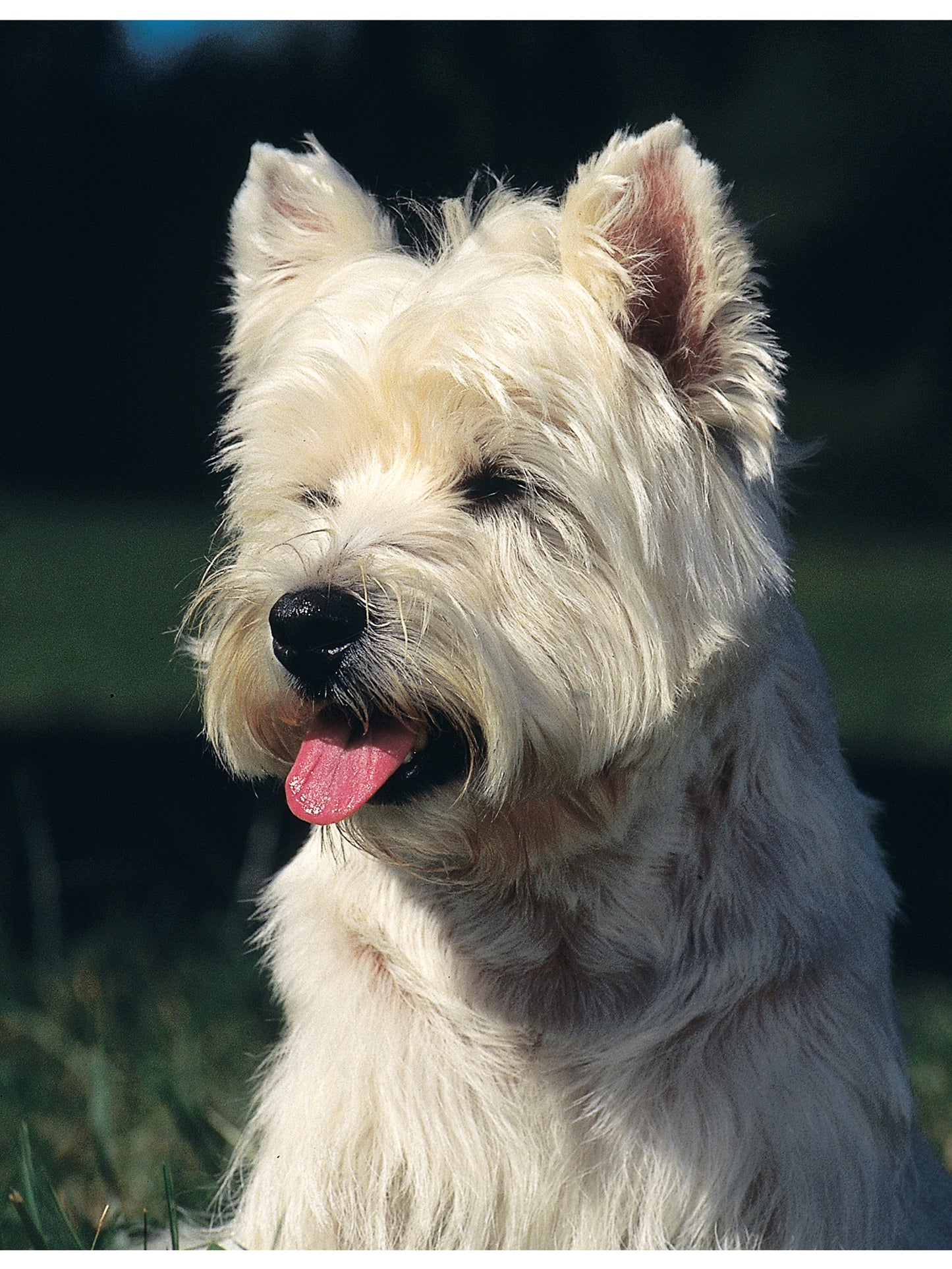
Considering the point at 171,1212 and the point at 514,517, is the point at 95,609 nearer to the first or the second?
the point at 171,1212

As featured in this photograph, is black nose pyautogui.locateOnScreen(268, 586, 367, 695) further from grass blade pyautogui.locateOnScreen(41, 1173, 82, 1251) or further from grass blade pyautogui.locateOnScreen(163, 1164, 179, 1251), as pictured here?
grass blade pyautogui.locateOnScreen(41, 1173, 82, 1251)

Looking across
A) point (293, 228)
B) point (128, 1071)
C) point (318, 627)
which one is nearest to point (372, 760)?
point (318, 627)

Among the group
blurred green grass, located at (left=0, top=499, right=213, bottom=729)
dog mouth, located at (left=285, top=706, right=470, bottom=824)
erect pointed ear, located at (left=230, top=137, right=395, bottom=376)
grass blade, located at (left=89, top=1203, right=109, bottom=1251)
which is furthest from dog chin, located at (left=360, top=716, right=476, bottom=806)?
grass blade, located at (left=89, top=1203, right=109, bottom=1251)

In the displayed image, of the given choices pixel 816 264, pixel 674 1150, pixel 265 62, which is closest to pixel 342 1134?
pixel 674 1150

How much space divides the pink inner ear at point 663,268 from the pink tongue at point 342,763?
85 cm

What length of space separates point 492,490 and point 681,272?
0.52m

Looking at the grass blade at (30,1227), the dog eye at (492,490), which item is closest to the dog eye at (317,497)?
the dog eye at (492,490)

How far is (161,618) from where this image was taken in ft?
49.6

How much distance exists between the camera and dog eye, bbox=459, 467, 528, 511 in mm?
2453

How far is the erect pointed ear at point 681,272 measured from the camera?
234 cm

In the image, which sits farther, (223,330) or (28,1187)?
(223,330)

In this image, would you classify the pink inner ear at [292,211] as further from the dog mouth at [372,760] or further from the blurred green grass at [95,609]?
the dog mouth at [372,760]

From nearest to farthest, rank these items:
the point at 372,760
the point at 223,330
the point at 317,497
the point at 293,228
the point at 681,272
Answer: the point at 372,760, the point at 681,272, the point at 317,497, the point at 293,228, the point at 223,330
